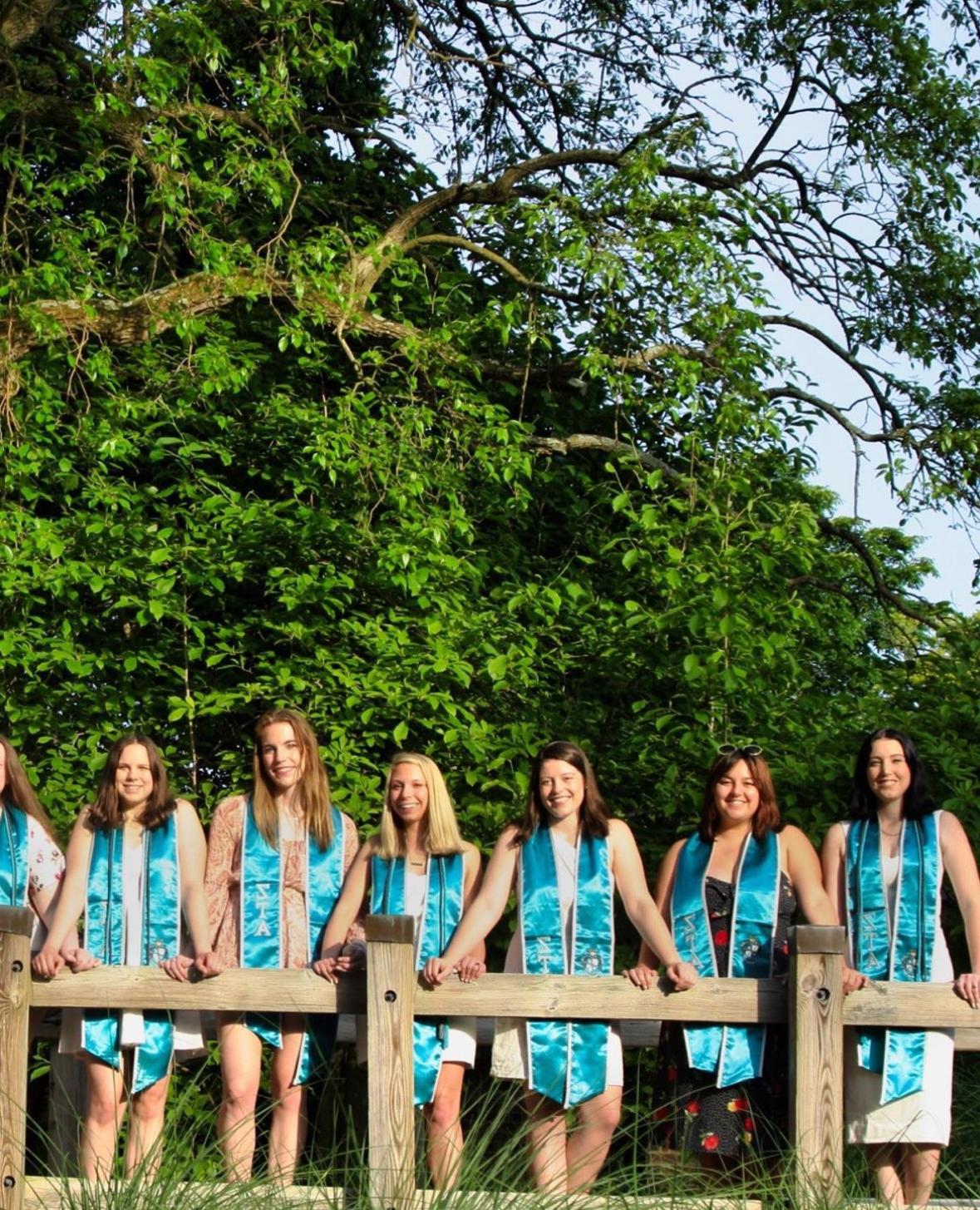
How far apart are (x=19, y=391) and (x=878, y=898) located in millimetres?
5878

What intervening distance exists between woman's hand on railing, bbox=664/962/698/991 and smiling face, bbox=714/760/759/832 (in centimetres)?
67

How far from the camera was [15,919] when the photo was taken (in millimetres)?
5453

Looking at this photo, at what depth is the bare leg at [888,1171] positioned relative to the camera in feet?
18.1

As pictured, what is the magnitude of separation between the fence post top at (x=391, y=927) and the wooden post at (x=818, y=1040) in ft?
3.77

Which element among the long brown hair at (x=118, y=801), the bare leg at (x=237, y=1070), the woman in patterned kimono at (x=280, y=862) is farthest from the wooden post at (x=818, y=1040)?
the long brown hair at (x=118, y=801)

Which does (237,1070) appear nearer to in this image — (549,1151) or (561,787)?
(549,1151)

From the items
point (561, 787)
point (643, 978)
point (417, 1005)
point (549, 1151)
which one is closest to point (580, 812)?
point (561, 787)

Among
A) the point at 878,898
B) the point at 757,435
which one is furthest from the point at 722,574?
the point at 878,898

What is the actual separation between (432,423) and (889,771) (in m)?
4.64

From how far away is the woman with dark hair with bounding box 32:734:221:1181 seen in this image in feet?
19.3

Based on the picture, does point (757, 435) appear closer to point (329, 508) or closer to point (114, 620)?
point (329, 508)

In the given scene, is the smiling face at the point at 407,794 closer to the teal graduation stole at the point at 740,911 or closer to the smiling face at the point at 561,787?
the smiling face at the point at 561,787

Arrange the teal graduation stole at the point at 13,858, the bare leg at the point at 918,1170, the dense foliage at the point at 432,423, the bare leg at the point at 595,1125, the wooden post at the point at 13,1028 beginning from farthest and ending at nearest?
1. the dense foliage at the point at 432,423
2. the teal graduation stole at the point at 13,858
3. the bare leg at the point at 595,1125
4. the bare leg at the point at 918,1170
5. the wooden post at the point at 13,1028

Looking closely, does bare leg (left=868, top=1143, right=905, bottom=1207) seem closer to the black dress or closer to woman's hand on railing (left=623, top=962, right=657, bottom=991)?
the black dress
